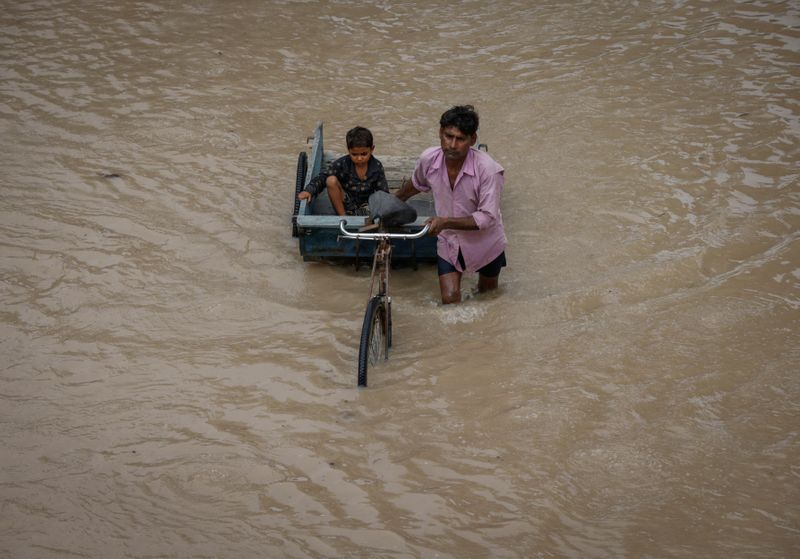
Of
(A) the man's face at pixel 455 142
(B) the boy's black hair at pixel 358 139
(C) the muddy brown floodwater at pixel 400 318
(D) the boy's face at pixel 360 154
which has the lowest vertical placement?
(C) the muddy brown floodwater at pixel 400 318

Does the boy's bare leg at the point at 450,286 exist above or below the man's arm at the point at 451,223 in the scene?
below

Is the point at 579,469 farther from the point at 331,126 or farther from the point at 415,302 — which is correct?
the point at 331,126

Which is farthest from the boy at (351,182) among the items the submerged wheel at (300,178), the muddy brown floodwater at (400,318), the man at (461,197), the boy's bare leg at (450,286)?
the boy's bare leg at (450,286)

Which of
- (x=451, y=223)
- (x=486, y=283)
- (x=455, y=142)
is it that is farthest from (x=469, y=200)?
(x=486, y=283)

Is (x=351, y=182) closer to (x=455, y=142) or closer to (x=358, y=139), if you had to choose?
(x=358, y=139)

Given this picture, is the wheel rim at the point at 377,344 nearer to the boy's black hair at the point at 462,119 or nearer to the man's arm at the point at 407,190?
the man's arm at the point at 407,190

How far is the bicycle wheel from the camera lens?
4031 mm

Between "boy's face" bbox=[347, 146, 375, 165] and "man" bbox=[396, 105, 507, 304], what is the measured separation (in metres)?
0.56

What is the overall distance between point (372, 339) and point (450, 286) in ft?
2.86

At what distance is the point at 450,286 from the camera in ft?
16.4

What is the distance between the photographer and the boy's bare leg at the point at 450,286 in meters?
4.98

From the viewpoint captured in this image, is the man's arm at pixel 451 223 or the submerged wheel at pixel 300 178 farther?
the submerged wheel at pixel 300 178

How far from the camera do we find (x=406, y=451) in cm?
386

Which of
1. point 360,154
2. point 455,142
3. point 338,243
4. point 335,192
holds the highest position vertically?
point 455,142
